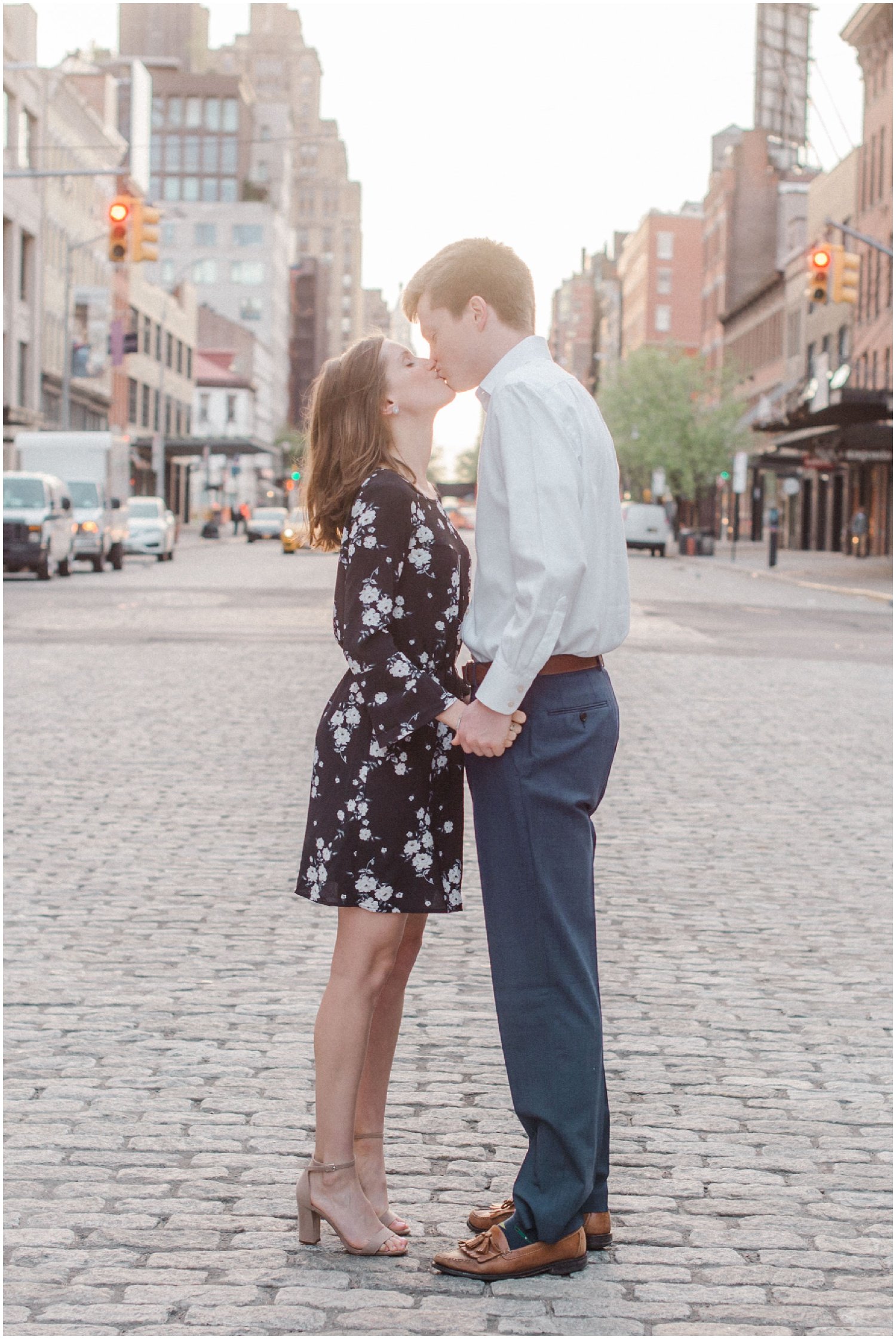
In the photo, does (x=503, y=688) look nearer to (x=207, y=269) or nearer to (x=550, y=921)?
(x=550, y=921)

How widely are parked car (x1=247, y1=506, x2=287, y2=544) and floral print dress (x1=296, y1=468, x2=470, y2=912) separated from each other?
6993 centimetres

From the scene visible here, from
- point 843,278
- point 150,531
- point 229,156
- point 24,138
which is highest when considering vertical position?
point 229,156

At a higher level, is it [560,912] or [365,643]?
[365,643]

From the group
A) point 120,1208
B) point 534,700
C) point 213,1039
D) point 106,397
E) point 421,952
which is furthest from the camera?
point 106,397

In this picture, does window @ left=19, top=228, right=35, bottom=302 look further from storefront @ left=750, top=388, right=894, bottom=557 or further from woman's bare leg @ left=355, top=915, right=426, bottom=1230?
woman's bare leg @ left=355, top=915, right=426, bottom=1230

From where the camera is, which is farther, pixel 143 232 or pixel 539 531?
pixel 143 232

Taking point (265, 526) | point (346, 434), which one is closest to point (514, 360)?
point (346, 434)

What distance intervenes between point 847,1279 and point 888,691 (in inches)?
532

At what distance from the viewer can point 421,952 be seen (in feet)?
20.9

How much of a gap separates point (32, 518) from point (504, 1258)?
30.6 meters

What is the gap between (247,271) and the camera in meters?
150

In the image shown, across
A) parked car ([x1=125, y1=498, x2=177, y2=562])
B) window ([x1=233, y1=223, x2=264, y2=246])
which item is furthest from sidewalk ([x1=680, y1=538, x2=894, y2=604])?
window ([x1=233, y1=223, x2=264, y2=246])

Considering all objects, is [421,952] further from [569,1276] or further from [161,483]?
[161,483]

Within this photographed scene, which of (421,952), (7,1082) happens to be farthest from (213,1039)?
(421,952)
